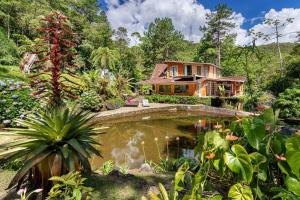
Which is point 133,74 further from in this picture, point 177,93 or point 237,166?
point 237,166

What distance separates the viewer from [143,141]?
897 cm

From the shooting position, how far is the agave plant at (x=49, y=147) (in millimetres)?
2699

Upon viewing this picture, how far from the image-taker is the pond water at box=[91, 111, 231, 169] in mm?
7586

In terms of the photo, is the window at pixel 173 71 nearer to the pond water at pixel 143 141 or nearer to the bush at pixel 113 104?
the bush at pixel 113 104

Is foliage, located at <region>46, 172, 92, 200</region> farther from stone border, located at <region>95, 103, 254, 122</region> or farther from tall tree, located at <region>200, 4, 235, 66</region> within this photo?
tall tree, located at <region>200, 4, 235, 66</region>

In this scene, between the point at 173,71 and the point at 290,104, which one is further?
the point at 173,71

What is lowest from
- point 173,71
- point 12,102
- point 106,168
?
point 106,168

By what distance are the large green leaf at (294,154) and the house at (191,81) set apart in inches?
979

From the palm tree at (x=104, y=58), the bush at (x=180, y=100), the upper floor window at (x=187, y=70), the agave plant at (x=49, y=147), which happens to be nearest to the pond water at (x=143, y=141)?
the agave plant at (x=49, y=147)

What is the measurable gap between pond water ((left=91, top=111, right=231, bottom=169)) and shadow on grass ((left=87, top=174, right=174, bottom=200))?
7.18 ft

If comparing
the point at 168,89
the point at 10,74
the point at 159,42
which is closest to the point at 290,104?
the point at 10,74

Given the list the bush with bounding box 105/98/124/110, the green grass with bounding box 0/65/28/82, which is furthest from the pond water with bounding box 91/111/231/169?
the green grass with bounding box 0/65/28/82

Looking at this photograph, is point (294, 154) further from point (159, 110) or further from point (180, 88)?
point (180, 88)

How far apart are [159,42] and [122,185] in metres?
40.6
